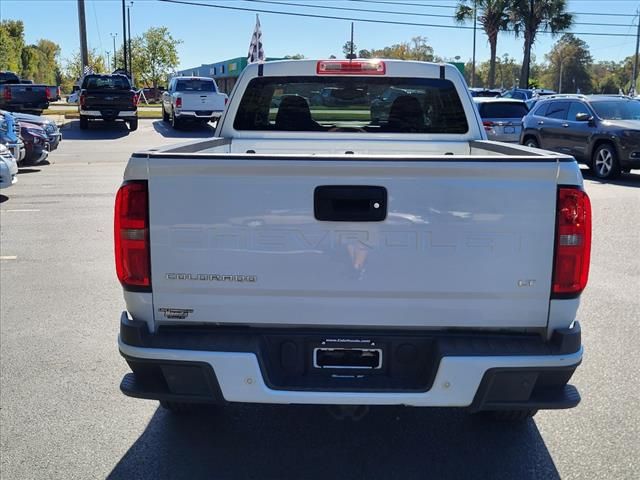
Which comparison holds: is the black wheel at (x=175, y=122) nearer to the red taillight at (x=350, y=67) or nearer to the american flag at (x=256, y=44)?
the american flag at (x=256, y=44)

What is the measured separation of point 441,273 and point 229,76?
70486mm

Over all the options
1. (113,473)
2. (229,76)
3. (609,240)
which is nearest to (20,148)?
(609,240)

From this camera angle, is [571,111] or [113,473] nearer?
[113,473]

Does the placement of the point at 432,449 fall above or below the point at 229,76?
below

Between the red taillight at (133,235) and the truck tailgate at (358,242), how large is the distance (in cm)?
4

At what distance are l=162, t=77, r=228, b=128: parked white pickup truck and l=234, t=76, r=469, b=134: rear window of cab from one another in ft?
72.3

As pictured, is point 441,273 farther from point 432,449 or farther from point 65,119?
point 65,119

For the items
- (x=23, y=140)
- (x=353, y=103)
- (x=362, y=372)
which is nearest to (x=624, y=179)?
(x=353, y=103)

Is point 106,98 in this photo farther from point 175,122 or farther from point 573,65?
point 573,65

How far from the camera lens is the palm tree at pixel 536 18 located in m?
46.8

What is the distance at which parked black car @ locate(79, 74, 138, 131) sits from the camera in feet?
85.7

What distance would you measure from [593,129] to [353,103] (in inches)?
447

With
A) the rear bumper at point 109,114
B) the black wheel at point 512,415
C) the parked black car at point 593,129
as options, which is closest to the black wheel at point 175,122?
the rear bumper at point 109,114

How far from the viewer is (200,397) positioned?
10.6 ft
